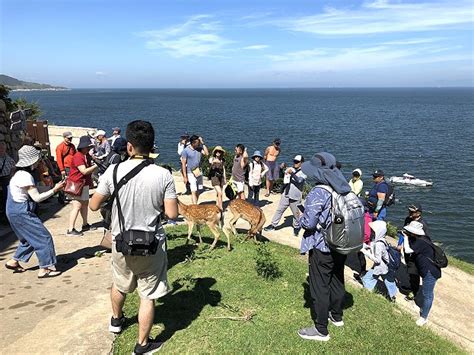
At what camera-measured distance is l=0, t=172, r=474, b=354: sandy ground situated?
4.77 meters

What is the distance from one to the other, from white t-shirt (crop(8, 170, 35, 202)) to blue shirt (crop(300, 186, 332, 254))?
4.10 m

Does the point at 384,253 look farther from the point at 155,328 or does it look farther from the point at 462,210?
the point at 462,210

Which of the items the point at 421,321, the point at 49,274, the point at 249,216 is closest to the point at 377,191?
the point at 249,216

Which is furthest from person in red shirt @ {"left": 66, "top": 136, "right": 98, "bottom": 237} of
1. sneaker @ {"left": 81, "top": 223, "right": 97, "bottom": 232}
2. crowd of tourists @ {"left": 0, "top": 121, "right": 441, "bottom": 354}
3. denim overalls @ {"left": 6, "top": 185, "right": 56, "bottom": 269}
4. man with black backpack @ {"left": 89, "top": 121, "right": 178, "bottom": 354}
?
man with black backpack @ {"left": 89, "top": 121, "right": 178, "bottom": 354}

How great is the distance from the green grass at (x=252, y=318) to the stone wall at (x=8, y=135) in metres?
7.35

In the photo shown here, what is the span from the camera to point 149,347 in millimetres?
4461

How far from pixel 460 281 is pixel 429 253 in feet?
12.9

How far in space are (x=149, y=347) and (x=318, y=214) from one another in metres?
2.43

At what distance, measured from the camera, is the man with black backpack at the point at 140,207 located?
12.8 ft

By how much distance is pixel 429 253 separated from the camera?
267 inches

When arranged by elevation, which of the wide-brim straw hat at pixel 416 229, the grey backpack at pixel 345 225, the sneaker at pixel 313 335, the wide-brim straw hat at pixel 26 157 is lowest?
the sneaker at pixel 313 335

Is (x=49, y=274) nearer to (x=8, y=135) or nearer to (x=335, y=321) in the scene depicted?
(x=335, y=321)

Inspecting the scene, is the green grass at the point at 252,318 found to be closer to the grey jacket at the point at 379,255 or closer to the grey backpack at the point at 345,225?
the grey jacket at the point at 379,255

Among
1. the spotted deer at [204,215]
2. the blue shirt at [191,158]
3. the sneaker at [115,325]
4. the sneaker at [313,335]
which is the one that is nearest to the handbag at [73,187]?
the spotted deer at [204,215]
